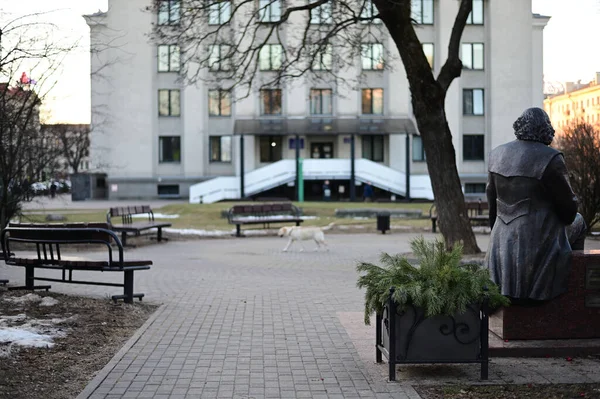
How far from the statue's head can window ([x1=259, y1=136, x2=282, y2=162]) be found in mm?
51674

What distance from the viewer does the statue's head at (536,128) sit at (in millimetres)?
7129

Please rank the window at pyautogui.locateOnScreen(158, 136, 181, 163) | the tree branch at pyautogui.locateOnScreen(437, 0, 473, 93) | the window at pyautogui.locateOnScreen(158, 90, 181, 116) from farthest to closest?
the window at pyautogui.locateOnScreen(158, 136, 181, 163) → the window at pyautogui.locateOnScreen(158, 90, 181, 116) → the tree branch at pyautogui.locateOnScreen(437, 0, 473, 93)

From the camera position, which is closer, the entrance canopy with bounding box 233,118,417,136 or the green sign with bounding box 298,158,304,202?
the green sign with bounding box 298,158,304,202

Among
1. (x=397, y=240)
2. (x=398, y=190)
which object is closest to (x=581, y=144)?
(x=397, y=240)

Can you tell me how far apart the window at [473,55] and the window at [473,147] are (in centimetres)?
508

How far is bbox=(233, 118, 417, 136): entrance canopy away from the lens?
56.3 metres

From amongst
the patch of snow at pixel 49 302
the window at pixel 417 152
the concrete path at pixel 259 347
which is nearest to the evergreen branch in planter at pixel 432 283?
the concrete path at pixel 259 347

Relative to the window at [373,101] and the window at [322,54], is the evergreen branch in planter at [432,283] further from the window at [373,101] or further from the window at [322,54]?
the window at [373,101]

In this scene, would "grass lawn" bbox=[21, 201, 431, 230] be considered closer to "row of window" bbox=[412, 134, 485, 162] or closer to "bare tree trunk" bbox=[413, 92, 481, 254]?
"bare tree trunk" bbox=[413, 92, 481, 254]

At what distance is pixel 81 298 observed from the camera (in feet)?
35.1

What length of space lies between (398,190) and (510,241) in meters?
47.9

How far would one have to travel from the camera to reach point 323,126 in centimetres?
5647

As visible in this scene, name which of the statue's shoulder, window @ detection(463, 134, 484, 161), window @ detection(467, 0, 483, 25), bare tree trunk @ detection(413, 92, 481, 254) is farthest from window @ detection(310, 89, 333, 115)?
the statue's shoulder

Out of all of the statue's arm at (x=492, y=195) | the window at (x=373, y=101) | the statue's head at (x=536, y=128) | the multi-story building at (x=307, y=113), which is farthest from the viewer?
the window at (x=373, y=101)
